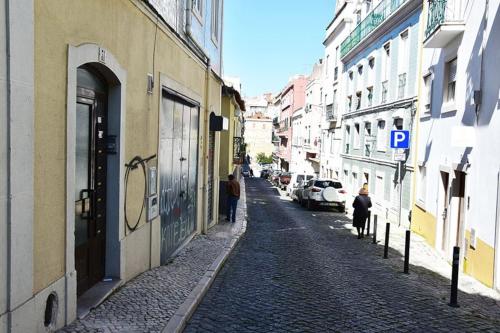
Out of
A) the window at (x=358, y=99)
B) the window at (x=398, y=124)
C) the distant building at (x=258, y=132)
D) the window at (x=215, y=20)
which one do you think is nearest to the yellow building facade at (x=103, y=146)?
the window at (x=215, y=20)

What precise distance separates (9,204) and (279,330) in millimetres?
3353

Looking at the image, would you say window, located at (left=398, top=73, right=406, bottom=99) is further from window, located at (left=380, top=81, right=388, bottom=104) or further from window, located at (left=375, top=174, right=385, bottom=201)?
window, located at (left=375, top=174, right=385, bottom=201)

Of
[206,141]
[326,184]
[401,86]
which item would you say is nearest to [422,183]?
[401,86]

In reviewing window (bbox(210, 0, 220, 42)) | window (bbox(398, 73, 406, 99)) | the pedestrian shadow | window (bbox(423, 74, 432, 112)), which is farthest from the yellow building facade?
window (bbox(398, 73, 406, 99))

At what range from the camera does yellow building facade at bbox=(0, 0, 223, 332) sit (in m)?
4.40

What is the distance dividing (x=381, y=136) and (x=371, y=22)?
19.8 feet

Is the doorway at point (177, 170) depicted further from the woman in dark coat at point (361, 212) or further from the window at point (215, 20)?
the woman in dark coat at point (361, 212)

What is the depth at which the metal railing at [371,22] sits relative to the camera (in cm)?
2167

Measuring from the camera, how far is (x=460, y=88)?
1195cm

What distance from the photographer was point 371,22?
25.0 m

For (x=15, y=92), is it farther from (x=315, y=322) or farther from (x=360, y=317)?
Result: (x=360, y=317)

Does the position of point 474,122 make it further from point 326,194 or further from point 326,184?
point 326,184

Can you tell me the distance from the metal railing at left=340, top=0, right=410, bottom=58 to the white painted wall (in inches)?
295

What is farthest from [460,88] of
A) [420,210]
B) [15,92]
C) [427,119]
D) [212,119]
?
[15,92]
